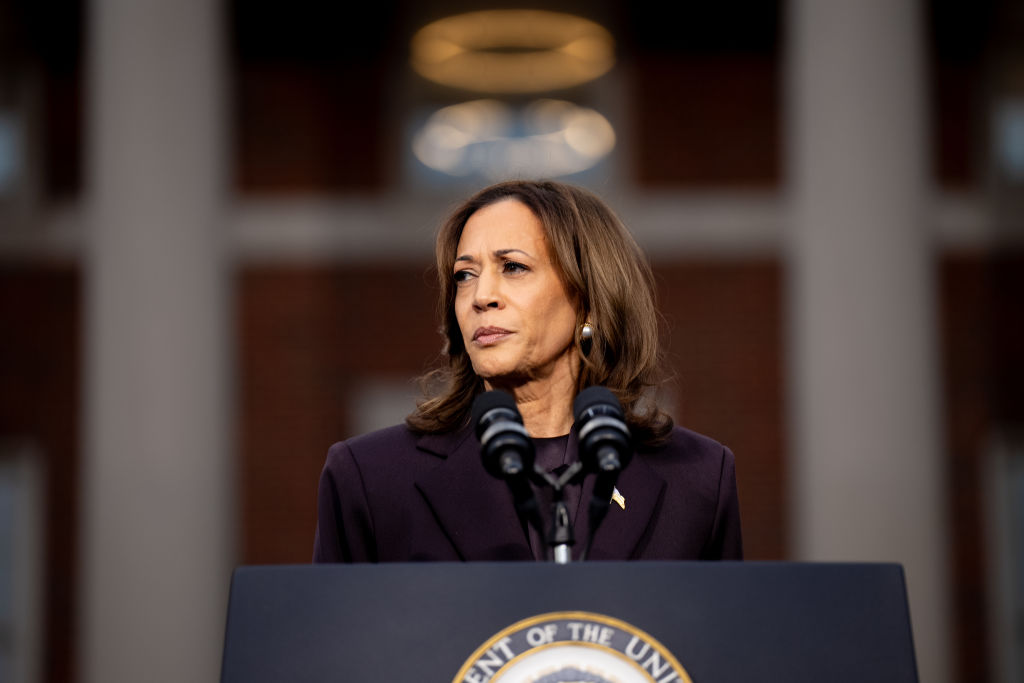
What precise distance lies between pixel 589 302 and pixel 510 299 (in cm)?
22

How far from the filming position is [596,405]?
188cm

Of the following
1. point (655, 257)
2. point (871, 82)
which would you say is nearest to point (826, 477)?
point (871, 82)

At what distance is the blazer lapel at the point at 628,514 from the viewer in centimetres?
216

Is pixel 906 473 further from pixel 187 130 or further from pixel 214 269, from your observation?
pixel 187 130

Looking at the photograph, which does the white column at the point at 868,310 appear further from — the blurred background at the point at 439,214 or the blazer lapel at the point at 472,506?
the blazer lapel at the point at 472,506

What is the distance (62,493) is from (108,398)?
2543mm

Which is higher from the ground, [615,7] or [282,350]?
[615,7]

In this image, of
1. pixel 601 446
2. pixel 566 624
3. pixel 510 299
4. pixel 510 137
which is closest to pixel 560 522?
pixel 601 446

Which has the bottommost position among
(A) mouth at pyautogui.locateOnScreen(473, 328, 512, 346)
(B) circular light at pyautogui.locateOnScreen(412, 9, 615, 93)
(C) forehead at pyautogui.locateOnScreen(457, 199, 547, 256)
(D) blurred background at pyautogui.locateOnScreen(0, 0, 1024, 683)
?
(A) mouth at pyautogui.locateOnScreen(473, 328, 512, 346)

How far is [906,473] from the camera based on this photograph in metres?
6.26

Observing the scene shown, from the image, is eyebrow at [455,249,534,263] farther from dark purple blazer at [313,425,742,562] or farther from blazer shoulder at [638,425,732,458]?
blazer shoulder at [638,425,732,458]

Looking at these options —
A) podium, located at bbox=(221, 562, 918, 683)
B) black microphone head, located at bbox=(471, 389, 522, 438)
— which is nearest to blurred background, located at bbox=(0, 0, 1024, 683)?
black microphone head, located at bbox=(471, 389, 522, 438)

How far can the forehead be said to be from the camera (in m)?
2.27

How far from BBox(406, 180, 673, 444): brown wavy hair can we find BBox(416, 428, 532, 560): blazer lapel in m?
0.11
